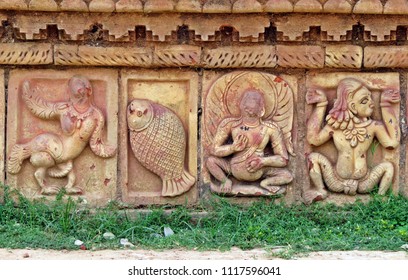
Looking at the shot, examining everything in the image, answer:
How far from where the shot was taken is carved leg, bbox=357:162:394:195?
28.1ft

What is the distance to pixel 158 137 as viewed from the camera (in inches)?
335

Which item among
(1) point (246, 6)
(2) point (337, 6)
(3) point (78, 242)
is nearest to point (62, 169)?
(3) point (78, 242)

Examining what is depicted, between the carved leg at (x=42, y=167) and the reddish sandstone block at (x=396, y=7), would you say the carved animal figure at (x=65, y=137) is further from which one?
the reddish sandstone block at (x=396, y=7)

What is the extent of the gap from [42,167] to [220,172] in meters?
1.50

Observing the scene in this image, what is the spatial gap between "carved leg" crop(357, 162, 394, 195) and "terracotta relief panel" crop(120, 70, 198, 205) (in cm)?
144

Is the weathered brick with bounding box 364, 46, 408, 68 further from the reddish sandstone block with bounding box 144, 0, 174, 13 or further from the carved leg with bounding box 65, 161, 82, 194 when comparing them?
the carved leg with bounding box 65, 161, 82, 194

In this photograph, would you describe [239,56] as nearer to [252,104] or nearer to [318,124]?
[252,104]

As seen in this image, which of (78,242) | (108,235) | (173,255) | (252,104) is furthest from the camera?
(252,104)

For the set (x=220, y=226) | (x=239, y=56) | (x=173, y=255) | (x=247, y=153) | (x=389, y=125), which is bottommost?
(x=173, y=255)

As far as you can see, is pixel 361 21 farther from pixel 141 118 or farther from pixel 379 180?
pixel 141 118

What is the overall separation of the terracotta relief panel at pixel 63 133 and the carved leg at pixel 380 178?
2132 millimetres

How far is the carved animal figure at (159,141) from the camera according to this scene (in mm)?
8500

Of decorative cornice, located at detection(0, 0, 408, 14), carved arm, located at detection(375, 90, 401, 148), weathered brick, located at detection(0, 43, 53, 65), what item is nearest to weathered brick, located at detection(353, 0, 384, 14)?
decorative cornice, located at detection(0, 0, 408, 14)

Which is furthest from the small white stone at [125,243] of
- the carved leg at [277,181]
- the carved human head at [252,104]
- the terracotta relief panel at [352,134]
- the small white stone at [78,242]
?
the terracotta relief panel at [352,134]
